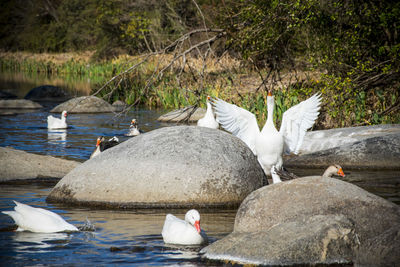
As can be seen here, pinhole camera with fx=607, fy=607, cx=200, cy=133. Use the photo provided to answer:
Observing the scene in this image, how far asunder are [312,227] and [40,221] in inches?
126

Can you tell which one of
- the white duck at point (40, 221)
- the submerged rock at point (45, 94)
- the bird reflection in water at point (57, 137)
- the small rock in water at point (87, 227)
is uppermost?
the submerged rock at point (45, 94)

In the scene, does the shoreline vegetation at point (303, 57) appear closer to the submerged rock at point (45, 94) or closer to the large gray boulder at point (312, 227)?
the large gray boulder at point (312, 227)

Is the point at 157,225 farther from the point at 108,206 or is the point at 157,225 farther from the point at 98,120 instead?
the point at 98,120

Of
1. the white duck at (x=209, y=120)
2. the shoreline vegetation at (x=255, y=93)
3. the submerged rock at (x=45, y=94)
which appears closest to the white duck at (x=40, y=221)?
the shoreline vegetation at (x=255, y=93)

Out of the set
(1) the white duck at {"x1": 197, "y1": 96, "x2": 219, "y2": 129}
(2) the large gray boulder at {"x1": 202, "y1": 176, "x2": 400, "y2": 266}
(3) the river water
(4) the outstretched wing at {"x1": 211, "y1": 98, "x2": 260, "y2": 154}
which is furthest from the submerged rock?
(2) the large gray boulder at {"x1": 202, "y1": 176, "x2": 400, "y2": 266}

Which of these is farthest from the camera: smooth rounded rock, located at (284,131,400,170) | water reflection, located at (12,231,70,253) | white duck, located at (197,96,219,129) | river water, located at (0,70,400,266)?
white duck, located at (197,96,219,129)

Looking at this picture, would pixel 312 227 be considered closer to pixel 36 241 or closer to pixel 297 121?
pixel 36 241

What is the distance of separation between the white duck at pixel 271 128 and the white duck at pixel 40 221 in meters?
4.11

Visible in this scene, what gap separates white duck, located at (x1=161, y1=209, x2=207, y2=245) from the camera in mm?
6699

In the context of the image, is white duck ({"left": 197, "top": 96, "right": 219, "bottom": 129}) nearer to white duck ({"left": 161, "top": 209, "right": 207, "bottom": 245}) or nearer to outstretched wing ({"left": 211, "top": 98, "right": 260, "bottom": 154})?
outstretched wing ({"left": 211, "top": 98, "right": 260, "bottom": 154})

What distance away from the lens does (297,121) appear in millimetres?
10609

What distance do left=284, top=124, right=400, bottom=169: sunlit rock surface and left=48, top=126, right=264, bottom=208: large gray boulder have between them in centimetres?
348

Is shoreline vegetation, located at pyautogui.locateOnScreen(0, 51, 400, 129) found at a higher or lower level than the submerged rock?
lower

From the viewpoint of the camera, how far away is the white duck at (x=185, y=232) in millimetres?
6699
